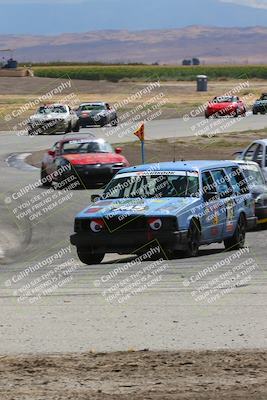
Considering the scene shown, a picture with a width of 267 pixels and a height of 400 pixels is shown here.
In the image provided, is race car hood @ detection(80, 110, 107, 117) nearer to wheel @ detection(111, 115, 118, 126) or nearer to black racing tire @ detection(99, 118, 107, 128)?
black racing tire @ detection(99, 118, 107, 128)

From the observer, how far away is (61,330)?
1009 centimetres

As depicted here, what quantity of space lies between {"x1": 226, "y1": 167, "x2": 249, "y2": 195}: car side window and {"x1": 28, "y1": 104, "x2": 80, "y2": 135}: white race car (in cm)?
3384

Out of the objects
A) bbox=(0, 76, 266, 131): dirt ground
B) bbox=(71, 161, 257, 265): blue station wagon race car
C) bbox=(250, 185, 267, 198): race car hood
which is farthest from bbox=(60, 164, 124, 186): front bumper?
bbox=(0, 76, 266, 131): dirt ground

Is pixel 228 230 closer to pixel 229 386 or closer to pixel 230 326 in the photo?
pixel 230 326

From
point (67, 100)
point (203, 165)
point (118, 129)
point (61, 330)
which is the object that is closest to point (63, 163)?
point (203, 165)

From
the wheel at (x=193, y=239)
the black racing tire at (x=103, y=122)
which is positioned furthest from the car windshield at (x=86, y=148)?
the black racing tire at (x=103, y=122)

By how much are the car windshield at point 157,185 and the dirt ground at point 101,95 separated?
50.9 m

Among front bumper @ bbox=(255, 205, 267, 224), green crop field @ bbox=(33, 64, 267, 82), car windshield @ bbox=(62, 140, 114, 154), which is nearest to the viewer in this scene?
front bumper @ bbox=(255, 205, 267, 224)

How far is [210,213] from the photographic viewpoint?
1741 cm

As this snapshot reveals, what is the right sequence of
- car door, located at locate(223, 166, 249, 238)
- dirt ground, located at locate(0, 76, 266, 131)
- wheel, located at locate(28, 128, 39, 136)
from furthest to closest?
1. dirt ground, located at locate(0, 76, 266, 131)
2. wheel, located at locate(28, 128, 39, 136)
3. car door, located at locate(223, 166, 249, 238)

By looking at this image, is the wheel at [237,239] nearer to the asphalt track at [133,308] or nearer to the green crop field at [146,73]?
the asphalt track at [133,308]

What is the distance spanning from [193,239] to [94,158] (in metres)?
14.0

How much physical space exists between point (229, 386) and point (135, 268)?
7874mm

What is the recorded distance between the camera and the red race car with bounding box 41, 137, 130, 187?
30.1 metres
